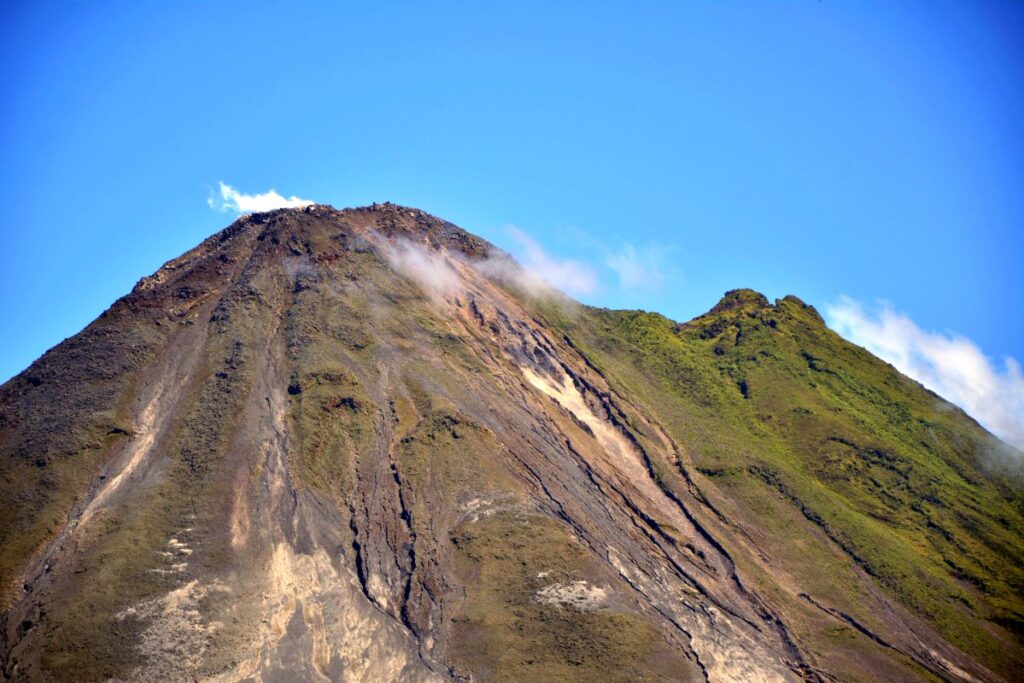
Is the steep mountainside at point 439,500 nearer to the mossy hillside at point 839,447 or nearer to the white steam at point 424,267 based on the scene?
the mossy hillside at point 839,447

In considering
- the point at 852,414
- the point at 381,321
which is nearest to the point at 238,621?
the point at 381,321

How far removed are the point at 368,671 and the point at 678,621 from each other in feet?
84.5

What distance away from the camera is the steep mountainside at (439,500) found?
204ft

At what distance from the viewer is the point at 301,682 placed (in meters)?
58.3

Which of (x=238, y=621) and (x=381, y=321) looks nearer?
(x=238, y=621)

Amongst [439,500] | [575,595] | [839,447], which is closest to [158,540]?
[439,500]

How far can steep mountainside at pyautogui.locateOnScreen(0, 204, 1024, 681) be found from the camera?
62.3 metres

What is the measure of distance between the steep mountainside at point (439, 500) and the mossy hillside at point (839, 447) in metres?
0.46

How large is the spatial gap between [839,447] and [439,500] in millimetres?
57375

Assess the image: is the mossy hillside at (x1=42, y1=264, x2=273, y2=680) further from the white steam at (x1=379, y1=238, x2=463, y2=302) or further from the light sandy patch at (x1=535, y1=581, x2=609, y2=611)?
the white steam at (x1=379, y1=238, x2=463, y2=302)

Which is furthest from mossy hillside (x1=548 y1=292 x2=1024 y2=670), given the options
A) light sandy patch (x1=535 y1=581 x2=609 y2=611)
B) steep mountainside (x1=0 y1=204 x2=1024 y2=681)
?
light sandy patch (x1=535 y1=581 x2=609 y2=611)

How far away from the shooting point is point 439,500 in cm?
7525

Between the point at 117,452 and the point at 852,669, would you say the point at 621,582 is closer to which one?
the point at 852,669

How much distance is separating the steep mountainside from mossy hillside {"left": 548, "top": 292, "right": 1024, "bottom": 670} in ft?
1.51
